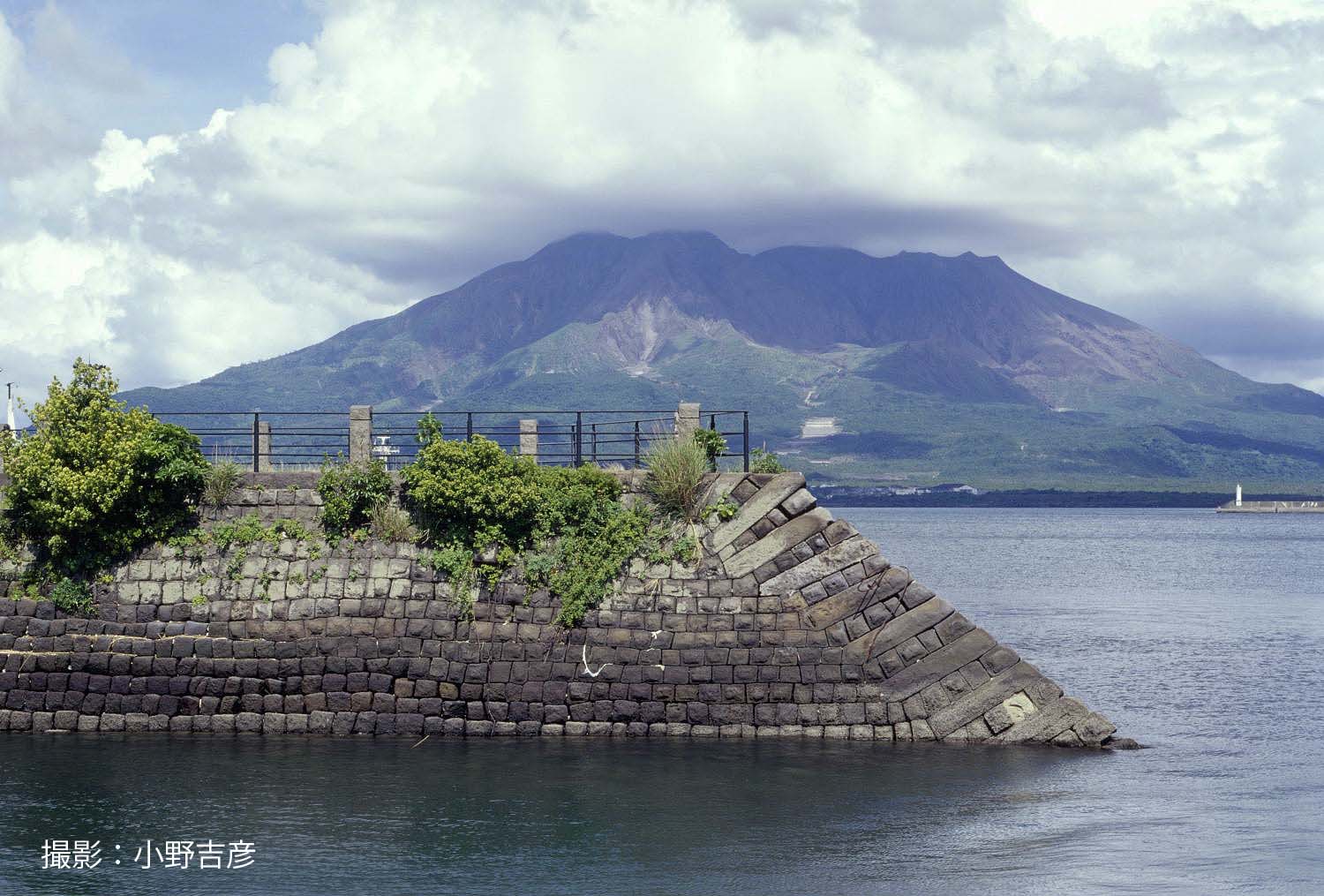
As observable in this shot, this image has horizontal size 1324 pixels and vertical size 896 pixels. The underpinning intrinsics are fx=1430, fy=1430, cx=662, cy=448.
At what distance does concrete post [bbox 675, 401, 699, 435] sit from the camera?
85.0ft

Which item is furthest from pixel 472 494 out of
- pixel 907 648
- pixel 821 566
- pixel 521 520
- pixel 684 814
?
pixel 907 648

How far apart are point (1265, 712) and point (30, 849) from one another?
2422 cm

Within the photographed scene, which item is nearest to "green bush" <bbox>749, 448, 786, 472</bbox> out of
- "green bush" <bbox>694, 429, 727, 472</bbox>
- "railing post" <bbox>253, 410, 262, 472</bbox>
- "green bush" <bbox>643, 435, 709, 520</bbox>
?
"green bush" <bbox>694, 429, 727, 472</bbox>

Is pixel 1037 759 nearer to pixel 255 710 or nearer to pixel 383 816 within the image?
pixel 383 816

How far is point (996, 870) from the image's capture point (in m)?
17.2

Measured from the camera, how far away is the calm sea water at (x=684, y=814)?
1692 cm

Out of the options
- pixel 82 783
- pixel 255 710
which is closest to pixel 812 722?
pixel 255 710

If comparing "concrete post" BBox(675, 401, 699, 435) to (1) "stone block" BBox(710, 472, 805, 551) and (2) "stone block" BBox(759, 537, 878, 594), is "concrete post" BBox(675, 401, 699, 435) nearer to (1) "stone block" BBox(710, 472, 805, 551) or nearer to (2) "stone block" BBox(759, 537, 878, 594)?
(1) "stone block" BBox(710, 472, 805, 551)

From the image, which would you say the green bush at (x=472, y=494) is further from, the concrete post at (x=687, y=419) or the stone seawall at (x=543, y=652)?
the concrete post at (x=687, y=419)

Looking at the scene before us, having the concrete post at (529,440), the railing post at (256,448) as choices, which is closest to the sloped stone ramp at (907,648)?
the concrete post at (529,440)

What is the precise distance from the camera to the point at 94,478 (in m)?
24.3

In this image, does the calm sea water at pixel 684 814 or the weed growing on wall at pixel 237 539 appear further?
the weed growing on wall at pixel 237 539

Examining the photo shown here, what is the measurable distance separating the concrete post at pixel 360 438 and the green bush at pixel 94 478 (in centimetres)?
260

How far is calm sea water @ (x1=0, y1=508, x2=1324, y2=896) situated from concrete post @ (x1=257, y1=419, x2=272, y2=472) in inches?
209
